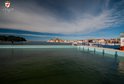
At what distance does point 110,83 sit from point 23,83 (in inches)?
239

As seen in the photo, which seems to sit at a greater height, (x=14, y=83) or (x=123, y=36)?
(x=123, y=36)

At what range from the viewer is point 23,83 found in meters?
6.76

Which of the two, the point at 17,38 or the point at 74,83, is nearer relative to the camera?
the point at 74,83

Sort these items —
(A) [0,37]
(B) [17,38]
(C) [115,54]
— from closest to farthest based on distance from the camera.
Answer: (C) [115,54] → (A) [0,37] → (B) [17,38]

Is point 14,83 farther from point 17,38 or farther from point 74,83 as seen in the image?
point 17,38

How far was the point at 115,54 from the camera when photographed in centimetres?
2148

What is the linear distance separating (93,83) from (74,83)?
134cm

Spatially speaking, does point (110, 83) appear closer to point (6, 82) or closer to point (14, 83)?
point (14, 83)

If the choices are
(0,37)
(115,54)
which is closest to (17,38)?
(0,37)

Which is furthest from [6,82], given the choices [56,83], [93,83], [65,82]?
[93,83]

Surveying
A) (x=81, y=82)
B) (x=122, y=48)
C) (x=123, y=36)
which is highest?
(x=123, y=36)

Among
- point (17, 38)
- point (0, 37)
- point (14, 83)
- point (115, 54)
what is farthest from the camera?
point (17, 38)

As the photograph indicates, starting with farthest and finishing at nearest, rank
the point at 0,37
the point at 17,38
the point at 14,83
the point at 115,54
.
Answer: the point at 17,38 → the point at 0,37 → the point at 115,54 → the point at 14,83

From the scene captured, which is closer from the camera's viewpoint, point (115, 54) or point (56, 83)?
point (56, 83)
